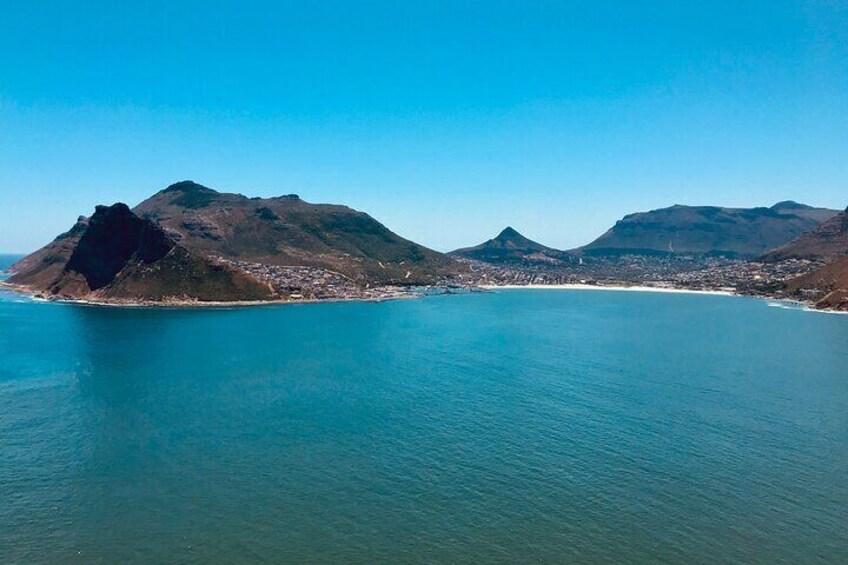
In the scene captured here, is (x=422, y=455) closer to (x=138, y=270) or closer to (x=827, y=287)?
(x=138, y=270)

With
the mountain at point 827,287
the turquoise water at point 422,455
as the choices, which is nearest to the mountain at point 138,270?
the turquoise water at point 422,455

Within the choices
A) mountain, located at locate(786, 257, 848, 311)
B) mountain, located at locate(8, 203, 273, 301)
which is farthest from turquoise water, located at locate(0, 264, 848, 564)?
mountain, located at locate(786, 257, 848, 311)

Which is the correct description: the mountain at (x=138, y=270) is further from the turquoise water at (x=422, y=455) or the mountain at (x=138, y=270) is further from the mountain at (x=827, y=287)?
the mountain at (x=827, y=287)

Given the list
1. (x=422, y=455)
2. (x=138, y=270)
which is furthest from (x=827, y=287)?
(x=138, y=270)

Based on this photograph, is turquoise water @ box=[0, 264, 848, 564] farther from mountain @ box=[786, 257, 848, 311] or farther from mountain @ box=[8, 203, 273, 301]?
mountain @ box=[786, 257, 848, 311]

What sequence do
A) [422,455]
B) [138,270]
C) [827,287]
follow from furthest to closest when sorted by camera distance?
[827,287]
[138,270]
[422,455]

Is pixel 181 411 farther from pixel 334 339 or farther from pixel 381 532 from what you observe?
pixel 334 339
